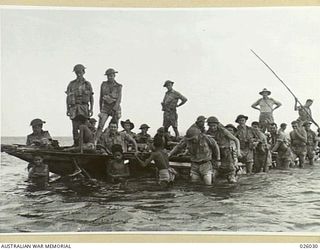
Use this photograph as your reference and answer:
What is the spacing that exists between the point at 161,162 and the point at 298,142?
2.62ft

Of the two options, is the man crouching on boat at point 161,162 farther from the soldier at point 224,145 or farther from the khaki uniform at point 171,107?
the soldier at point 224,145

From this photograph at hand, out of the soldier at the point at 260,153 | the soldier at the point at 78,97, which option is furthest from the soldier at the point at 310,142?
the soldier at the point at 78,97

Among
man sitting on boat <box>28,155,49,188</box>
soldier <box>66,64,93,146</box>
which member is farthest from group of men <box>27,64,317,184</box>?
man sitting on boat <box>28,155,49,188</box>

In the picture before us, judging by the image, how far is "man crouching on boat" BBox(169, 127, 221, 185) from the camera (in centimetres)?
387

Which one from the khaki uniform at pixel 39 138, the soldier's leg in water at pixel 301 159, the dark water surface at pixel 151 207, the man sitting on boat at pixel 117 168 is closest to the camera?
the dark water surface at pixel 151 207

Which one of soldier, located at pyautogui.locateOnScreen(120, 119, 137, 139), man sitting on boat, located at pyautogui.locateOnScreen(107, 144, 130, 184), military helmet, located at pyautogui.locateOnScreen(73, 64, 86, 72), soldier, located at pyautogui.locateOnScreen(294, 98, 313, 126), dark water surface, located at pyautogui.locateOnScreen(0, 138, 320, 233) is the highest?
military helmet, located at pyautogui.locateOnScreen(73, 64, 86, 72)

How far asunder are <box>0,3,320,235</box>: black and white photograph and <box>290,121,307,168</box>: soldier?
0.01 meters

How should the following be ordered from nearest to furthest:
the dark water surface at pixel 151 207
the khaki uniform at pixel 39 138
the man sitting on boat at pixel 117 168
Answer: the dark water surface at pixel 151 207
the khaki uniform at pixel 39 138
the man sitting on boat at pixel 117 168

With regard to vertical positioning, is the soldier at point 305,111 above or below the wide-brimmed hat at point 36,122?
above

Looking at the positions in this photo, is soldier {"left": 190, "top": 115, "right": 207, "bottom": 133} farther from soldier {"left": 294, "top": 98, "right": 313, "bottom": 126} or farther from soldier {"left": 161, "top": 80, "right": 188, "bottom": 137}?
soldier {"left": 294, "top": 98, "right": 313, "bottom": 126}

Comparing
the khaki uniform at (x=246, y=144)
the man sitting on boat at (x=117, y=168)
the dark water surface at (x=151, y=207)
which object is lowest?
the dark water surface at (x=151, y=207)

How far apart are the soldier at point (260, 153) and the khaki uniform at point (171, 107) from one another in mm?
491

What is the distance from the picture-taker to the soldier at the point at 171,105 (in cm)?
380

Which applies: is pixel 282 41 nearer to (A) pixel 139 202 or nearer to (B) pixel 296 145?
(B) pixel 296 145
